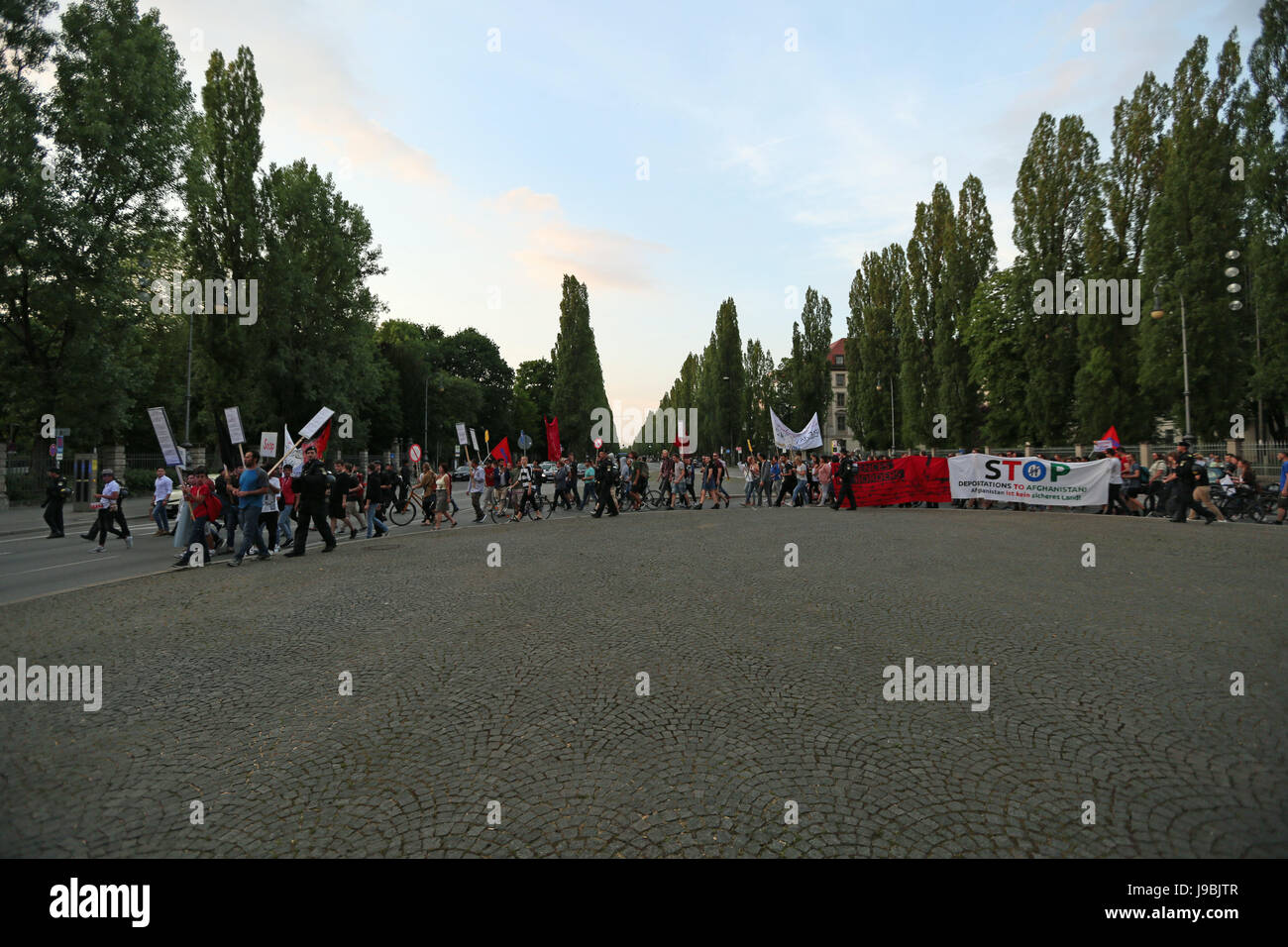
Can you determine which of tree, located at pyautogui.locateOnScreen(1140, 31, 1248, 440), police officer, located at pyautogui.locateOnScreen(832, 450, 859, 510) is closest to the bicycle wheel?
police officer, located at pyautogui.locateOnScreen(832, 450, 859, 510)

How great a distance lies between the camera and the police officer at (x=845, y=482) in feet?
72.3

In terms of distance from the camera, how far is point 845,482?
22.3 m

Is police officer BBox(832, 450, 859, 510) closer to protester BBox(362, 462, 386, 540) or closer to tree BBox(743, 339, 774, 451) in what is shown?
protester BBox(362, 462, 386, 540)

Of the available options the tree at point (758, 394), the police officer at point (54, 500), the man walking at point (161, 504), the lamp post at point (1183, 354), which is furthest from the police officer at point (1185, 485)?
the tree at point (758, 394)

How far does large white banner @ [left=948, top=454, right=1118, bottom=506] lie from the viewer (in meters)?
20.2

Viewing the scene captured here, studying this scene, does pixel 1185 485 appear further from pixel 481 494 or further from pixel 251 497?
pixel 251 497

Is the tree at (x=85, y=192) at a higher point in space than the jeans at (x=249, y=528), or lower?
higher

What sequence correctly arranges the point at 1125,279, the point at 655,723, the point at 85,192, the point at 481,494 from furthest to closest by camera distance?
the point at 1125,279, the point at 85,192, the point at 481,494, the point at 655,723

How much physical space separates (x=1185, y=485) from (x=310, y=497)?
19.9m

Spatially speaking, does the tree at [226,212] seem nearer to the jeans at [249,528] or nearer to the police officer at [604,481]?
the police officer at [604,481]

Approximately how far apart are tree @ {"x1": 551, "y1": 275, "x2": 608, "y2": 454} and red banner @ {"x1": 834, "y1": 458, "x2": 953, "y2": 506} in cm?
5361

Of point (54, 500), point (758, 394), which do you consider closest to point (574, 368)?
point (758, 394)

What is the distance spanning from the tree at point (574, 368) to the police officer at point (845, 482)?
54.4 metres

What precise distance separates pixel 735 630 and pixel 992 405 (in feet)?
134
